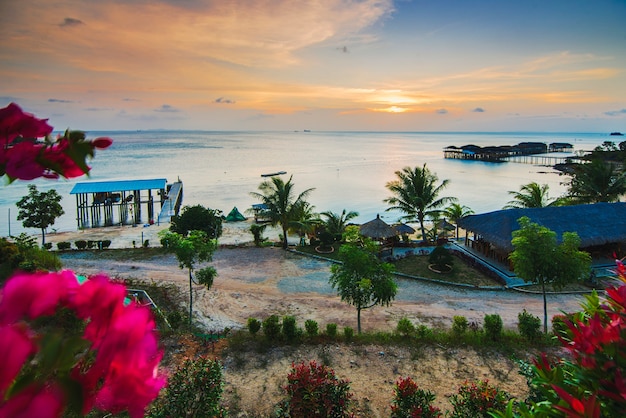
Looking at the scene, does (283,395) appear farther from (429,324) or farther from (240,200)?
(240,200)

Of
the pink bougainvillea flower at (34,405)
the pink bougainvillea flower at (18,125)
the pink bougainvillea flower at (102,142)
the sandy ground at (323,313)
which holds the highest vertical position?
the pink bougainvillea flower at (18,125)

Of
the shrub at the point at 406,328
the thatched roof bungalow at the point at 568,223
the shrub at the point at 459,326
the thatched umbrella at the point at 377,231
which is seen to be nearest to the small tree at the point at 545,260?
the shrub at the point at 459,326

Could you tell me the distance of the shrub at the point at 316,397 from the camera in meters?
6.24

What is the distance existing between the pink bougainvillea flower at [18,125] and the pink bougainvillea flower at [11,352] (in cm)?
62

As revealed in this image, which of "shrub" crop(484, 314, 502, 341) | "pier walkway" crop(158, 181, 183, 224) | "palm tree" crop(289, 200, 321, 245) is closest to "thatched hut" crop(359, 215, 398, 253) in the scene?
"palm tree" crop(289, 200, 321, 245)

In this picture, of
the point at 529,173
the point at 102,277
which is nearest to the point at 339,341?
the point at 102,277

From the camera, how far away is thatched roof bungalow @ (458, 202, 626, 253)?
718 inches

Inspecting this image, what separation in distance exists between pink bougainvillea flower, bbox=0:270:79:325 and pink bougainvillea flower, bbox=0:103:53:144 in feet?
1.50

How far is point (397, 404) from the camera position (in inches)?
257

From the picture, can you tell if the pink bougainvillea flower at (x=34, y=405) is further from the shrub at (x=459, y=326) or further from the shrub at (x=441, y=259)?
the shrub at (x=441, y=259)

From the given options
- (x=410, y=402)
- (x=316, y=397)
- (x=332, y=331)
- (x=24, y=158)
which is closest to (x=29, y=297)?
(x=24, y=158)

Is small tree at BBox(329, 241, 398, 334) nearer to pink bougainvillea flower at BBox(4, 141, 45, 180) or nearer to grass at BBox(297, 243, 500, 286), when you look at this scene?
grass at BBox(297, 243, 500, 286)

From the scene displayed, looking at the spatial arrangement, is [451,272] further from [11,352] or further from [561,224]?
[11,352]

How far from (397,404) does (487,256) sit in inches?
602
